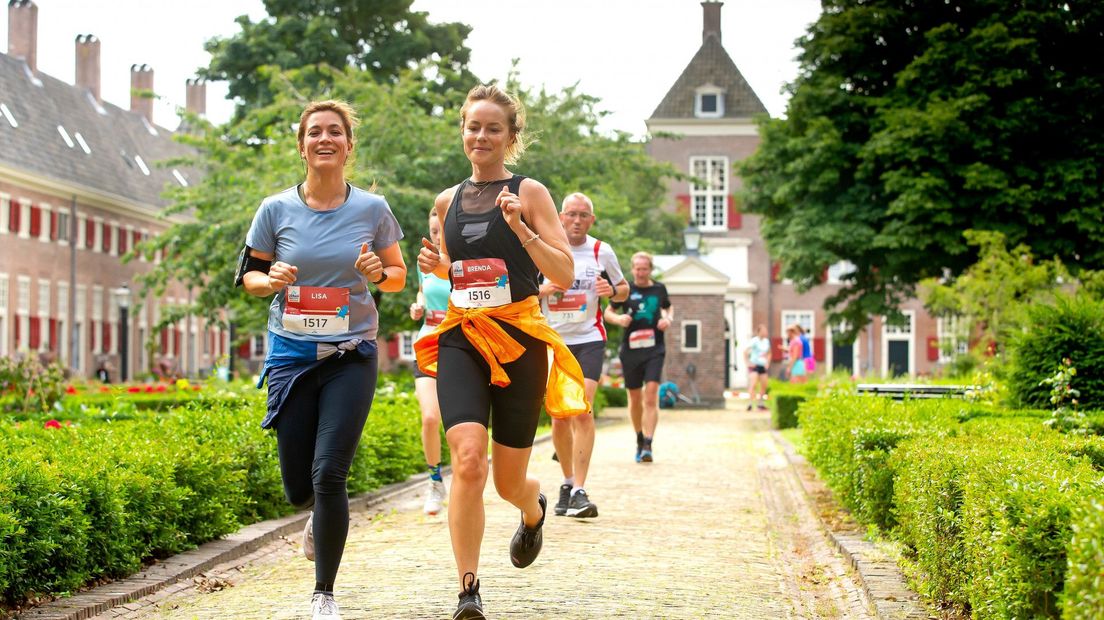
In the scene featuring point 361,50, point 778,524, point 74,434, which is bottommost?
Answer: point 778,524

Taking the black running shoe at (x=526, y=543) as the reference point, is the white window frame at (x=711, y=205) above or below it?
above

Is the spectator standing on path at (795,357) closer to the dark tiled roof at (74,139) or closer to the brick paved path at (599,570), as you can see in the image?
the dark tiled roof at (74,139)

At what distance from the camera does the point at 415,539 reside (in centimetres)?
892

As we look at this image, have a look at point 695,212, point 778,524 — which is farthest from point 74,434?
point 695,212

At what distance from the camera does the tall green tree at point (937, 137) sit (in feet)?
94.0

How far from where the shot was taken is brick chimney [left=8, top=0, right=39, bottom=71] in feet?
177

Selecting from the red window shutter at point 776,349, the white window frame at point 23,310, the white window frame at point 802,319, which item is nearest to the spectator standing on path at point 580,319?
the white window frame at point 23,310

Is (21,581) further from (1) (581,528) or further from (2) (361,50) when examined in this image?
(2) (361,50)

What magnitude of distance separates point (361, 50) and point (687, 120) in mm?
21049

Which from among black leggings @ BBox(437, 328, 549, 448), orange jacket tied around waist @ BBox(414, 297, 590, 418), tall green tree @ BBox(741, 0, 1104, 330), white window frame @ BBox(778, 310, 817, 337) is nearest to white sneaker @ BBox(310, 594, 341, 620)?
black leggings @ BBox(437, 328, 549, 448)

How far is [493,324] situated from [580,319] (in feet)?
15.2

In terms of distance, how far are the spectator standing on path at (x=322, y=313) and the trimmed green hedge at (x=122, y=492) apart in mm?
933

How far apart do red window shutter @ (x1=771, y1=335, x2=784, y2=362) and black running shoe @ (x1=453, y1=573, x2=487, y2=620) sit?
55.9 m

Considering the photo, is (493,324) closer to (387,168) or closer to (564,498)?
(564,498)
